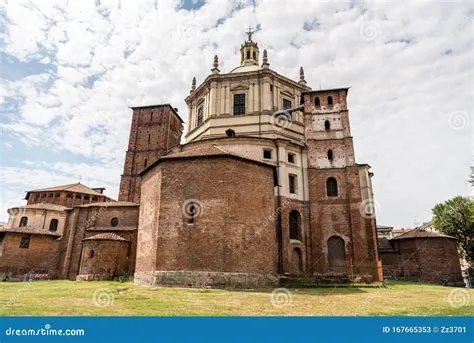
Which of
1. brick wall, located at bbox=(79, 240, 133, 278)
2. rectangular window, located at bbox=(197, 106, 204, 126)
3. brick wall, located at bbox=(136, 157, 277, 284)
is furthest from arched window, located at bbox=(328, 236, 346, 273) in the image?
rectangular window, located at bbox=(197, 106, 204, 126)

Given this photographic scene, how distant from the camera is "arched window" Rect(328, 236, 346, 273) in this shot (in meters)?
24.5

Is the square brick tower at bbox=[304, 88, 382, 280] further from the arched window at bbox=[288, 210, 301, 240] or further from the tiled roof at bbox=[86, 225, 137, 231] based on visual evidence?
the tiled roof at bbox=[86, 225, 137, 231]

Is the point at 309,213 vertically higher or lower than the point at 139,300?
higher

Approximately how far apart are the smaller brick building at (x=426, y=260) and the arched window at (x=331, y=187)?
12.1 meters

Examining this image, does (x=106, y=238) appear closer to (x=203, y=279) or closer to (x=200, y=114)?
(x=203, y=279)

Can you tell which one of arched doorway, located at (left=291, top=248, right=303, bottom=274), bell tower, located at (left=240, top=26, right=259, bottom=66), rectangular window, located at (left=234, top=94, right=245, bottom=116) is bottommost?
arched doorway, located at (left=291, top=248, right=303, bottom=274)

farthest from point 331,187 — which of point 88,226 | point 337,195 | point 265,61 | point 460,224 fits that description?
point 88,226

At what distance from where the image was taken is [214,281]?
57.4 feet

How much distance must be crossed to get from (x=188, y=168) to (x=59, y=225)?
1136 inches

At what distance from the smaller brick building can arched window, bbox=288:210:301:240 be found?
13.8 m

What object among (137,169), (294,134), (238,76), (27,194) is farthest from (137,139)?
(27,194)

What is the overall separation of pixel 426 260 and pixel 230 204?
76.2 ft

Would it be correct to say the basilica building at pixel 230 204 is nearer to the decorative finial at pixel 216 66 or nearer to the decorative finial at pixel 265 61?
the decorative finial at pixel 216 66

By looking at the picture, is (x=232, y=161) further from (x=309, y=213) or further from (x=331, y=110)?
(x=331, y=110)
